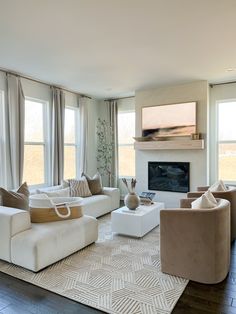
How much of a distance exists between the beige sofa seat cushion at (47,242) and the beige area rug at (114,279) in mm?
103

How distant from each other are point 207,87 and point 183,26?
259 centimetres

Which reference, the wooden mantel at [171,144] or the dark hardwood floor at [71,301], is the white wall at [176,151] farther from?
the dark hardwood floor at [71,301]

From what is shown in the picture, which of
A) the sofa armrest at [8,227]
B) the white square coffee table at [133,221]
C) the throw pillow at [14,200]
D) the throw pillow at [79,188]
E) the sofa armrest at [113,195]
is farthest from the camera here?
the sofa armrest at [113,195]

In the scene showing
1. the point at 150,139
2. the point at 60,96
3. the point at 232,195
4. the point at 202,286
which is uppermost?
the point at 60,96

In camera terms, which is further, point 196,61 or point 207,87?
point 207,87

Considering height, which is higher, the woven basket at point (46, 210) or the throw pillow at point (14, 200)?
the throw pillow at point (14, 200)

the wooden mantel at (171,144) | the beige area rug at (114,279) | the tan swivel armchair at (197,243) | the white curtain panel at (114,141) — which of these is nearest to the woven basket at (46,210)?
the beige area rug at (114,279)

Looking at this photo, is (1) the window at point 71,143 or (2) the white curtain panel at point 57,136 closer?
(2) the white curtain panel at point 57,136

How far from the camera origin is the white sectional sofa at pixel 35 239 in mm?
2693

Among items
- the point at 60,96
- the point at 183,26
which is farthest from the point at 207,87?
the point at 60,96

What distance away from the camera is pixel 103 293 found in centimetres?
233

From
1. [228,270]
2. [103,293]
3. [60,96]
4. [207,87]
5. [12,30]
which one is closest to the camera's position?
[103,293]

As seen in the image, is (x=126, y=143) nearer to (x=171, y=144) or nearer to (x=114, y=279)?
(x=171, y=144)

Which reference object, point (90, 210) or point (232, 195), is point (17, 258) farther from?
point (232, 195)
